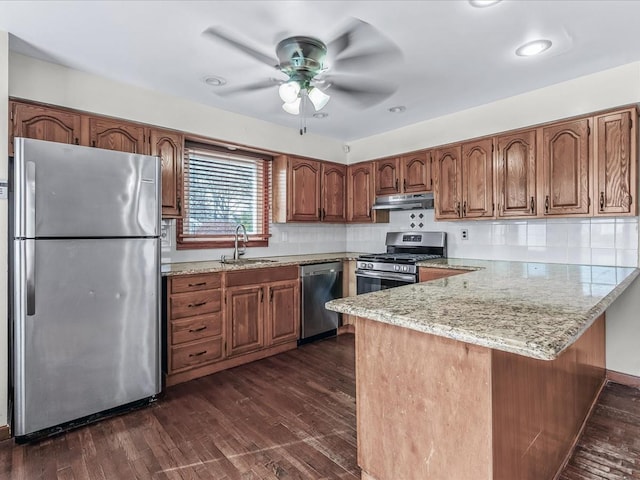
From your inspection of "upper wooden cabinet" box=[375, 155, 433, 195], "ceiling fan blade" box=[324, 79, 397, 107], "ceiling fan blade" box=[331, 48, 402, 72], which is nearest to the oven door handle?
"upper wooden cabinet" box=[375, 155, 433, 195]

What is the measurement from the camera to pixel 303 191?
13.8 ft

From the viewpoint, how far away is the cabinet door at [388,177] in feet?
13.7

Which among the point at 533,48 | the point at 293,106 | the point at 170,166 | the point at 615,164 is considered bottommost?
the point at 615,164

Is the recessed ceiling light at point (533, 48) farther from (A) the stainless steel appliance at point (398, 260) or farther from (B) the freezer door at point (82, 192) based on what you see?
(B) the freezer door at point (82, 192)

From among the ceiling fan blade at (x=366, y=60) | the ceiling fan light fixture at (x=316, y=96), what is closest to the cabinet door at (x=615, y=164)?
the ceiling fan blade at (x=366, y=60)

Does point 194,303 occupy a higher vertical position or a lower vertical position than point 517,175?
lower

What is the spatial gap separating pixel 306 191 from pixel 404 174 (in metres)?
1.17

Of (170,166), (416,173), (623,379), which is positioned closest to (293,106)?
(170,166)

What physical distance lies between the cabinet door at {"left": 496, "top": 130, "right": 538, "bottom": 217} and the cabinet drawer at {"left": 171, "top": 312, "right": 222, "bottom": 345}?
2.80m

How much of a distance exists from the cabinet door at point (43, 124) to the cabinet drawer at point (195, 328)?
5.31ft

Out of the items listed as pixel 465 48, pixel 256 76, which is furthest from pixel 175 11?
pixel 465 48

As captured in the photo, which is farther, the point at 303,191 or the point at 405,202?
the point at 303,191

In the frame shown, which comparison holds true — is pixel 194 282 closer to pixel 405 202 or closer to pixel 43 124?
pixel 43 124

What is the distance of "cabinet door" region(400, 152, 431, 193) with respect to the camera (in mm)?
3879
